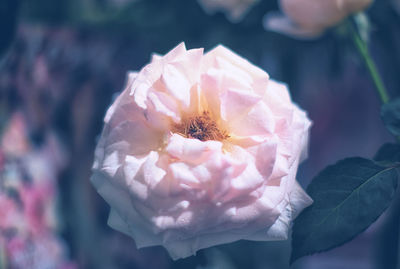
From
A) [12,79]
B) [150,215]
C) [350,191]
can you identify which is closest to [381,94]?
[350,191]

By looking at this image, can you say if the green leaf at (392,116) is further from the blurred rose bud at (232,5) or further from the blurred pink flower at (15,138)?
the blurred pink flower at (15,138)

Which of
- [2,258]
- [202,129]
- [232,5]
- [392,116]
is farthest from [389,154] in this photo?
[2,258]

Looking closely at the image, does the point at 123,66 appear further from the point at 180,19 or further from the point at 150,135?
the point at 150,135

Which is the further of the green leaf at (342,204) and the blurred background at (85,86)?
the blurred background at (85,86)

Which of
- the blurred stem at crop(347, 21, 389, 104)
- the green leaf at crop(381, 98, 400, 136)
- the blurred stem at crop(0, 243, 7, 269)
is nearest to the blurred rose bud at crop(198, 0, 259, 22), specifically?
the blurred stem at crop(347, 21, 389, 104)

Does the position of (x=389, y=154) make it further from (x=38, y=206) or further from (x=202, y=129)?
(x=38, y=206)

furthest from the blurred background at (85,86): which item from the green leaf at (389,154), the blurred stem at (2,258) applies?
the green leaf at (389,154)

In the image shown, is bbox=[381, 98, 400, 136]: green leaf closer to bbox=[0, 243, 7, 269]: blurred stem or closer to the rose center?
the rose center
